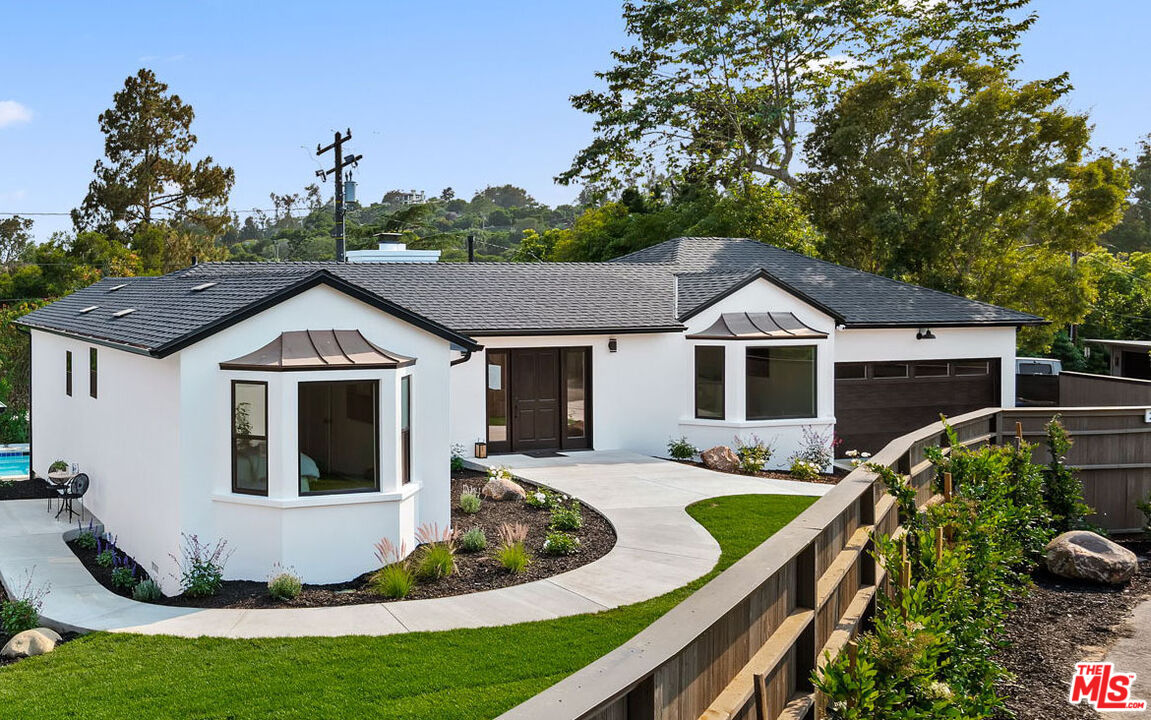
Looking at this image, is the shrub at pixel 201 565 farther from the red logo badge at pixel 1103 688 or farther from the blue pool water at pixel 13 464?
the blue pool water at pixel 13 464

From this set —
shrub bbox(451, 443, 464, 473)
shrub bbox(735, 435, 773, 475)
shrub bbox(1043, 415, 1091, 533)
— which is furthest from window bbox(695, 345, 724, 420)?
shrub bbox(1043, 415, 1091, 533)

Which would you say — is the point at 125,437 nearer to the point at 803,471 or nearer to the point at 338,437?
the point at 338,437

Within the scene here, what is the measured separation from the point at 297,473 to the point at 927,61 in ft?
81.4

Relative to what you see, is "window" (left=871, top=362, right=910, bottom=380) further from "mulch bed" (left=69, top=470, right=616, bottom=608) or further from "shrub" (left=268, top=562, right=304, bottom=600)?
"shrub" (left=268, top=562, right=304, bottom=600)

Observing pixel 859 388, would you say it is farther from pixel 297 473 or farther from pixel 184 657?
pixel 184 657

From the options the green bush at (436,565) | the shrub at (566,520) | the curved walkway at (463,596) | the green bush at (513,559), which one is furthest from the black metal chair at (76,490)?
the green bush at (513,559)

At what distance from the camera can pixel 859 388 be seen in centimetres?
2055

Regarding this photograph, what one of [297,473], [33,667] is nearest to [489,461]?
[297,473]

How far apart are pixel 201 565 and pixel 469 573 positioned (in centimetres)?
276

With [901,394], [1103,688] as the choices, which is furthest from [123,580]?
[901,394]

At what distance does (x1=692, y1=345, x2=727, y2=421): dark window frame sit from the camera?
18.6m

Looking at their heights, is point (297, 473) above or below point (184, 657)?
above

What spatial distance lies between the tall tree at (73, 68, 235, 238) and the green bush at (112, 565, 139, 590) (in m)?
40.9

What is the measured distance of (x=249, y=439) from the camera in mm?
10477
